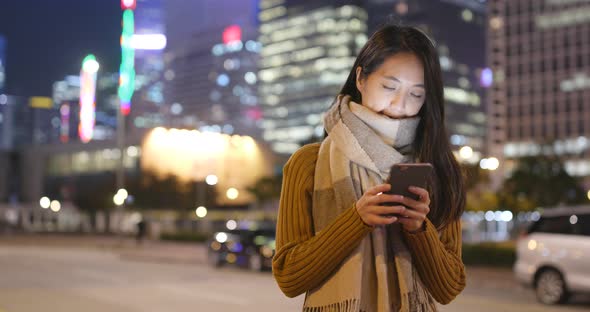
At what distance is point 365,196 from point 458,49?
155 metres

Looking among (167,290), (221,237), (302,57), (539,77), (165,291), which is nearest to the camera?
(165,291)

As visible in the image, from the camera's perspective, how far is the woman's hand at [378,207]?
191 cm

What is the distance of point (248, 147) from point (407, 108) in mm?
73410

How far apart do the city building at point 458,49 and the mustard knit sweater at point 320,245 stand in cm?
14828

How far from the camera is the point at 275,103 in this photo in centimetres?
17850

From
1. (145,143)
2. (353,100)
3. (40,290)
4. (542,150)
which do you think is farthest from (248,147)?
(353,100)

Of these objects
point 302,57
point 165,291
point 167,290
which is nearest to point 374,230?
point 165,291

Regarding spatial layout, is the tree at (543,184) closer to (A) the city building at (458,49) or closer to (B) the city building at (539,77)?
(B) the city building at (539,77)

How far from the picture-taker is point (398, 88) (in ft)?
7.18

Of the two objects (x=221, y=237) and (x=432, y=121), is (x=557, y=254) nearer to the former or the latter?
(x=432, y=121)

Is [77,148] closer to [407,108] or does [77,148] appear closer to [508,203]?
[508,203]

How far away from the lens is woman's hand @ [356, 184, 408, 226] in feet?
6.26

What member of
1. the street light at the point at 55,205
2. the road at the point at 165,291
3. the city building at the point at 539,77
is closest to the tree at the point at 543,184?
the road at the point at 165,291

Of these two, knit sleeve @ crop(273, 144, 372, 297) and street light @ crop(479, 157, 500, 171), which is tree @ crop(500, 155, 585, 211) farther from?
knit sleeve @ crop(273, 144, 372, 297)
